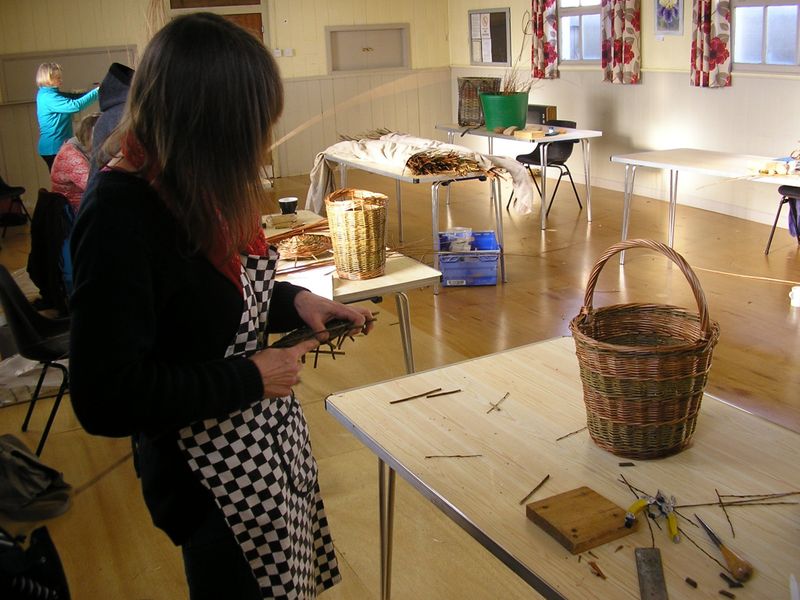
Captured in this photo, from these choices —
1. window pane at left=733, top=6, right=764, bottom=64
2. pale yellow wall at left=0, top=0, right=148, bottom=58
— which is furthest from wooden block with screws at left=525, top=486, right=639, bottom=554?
pale yellow wall at left=0, top=0, right=148, bottom=58

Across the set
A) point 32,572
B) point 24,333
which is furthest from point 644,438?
point 24,333

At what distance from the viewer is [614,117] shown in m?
7.62

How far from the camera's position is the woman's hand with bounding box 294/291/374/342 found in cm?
152

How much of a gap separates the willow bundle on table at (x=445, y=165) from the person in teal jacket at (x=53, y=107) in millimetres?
3166

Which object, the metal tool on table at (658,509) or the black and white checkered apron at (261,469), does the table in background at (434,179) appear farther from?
the metal tool on table at (658,509)

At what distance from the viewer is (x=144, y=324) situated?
1.12m

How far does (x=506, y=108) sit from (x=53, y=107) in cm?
370

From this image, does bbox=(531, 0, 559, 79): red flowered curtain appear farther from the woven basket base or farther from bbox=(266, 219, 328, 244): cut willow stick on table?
the woven basket base

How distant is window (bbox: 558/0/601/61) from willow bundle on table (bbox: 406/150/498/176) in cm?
344

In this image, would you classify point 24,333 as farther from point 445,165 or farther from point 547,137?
point 547,137

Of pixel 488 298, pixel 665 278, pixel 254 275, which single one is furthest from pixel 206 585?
pixel 665 278

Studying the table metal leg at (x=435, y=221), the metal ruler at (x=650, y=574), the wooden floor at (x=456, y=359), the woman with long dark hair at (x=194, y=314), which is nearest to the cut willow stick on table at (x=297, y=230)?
the wooden floor at (x=456, y=359)

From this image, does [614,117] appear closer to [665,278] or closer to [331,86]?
[665,278]

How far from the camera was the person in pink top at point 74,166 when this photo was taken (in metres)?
4.45
